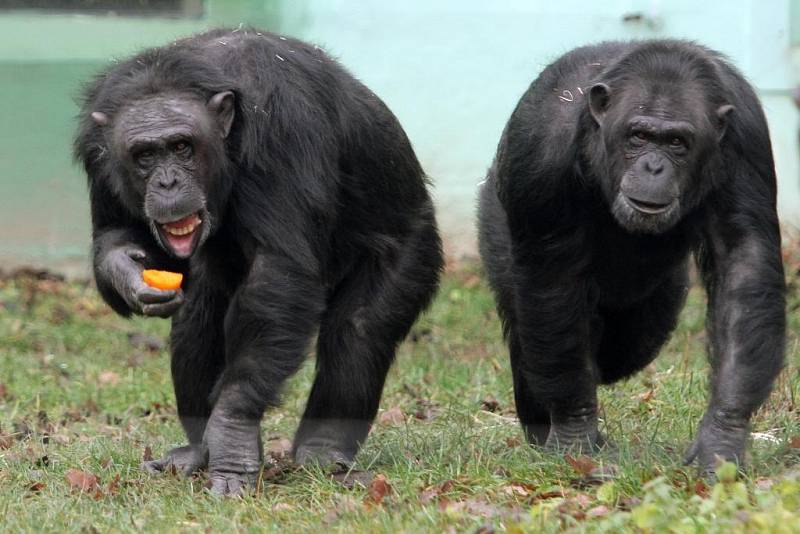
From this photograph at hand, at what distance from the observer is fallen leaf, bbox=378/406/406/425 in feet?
28.8

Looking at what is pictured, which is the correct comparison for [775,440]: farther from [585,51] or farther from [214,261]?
[214,261]

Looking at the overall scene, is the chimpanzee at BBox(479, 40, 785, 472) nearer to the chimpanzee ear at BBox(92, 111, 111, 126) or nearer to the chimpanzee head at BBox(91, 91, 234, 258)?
the chimpanzee head at BBox(91, 91, 234, 258)

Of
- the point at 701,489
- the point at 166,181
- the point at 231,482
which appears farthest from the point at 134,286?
the point at 701,489

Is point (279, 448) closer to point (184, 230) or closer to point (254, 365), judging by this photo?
point (254, 365)

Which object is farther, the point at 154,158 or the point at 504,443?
the point at 504,443

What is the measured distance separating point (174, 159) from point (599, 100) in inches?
82.5

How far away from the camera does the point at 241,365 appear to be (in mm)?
6766

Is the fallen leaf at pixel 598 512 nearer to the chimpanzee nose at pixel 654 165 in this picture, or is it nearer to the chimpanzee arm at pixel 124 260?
the chimpanzee nose at pixel 654 165

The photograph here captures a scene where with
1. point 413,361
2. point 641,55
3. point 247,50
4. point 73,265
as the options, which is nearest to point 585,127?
point 641,55

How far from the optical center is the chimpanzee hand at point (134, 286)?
6.70 m

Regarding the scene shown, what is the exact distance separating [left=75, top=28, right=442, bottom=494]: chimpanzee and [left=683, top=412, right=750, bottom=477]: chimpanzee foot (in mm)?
1823

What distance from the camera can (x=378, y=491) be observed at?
638cm

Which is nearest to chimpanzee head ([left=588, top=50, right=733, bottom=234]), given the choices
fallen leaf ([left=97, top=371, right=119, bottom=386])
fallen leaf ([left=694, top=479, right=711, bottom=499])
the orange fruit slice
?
fallen leaf ([left=694, top=479, right=711, bottom=499])

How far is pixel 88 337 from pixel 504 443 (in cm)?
528
